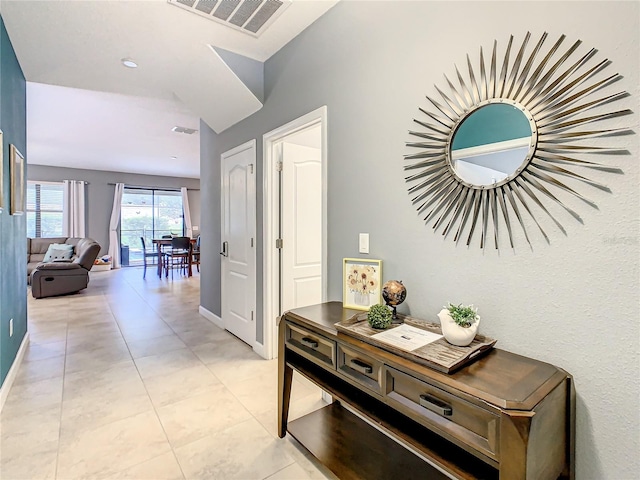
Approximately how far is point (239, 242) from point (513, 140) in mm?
2713

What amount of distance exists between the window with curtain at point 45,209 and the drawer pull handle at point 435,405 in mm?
10246

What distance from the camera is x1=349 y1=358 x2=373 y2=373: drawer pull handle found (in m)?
1.37

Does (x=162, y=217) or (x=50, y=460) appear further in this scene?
(x=162, y=217)

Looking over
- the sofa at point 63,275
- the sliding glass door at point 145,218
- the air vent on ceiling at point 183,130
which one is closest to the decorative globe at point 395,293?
the air vent on ceiling at point 183,130

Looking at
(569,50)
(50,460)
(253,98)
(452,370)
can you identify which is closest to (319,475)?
(452,370)

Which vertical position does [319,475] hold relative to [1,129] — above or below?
below

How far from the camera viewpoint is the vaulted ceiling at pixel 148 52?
2.18m

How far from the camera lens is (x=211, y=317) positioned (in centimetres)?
421

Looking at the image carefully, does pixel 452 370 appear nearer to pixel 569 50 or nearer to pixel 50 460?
pixel 569 50

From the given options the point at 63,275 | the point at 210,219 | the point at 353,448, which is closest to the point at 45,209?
the point at 63,275

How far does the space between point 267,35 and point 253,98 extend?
1.75 feet

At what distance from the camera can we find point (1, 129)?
234 centimetres

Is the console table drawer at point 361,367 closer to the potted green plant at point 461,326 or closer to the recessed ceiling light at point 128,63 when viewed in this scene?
the potted green plant at point 461,326

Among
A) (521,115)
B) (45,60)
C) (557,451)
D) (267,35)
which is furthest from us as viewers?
(45,60)
